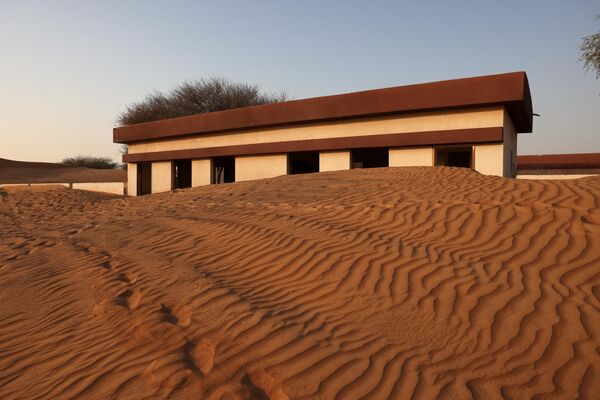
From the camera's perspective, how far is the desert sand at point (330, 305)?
2.93 metres

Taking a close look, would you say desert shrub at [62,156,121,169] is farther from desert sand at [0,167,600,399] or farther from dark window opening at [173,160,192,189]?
desert sand at [0,167,600,399]

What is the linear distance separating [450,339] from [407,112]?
11.7 metres

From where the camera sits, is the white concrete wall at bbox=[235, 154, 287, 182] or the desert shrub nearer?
the white concrete wall at bbox=[235, 154, 287, 182]

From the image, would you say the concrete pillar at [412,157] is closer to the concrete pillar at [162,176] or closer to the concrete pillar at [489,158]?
the concrete pillar at [489,158]

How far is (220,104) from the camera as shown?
36594 millimetres

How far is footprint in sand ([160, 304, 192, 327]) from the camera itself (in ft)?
12.9

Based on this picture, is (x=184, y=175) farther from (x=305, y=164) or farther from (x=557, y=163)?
(x=557, y=163)

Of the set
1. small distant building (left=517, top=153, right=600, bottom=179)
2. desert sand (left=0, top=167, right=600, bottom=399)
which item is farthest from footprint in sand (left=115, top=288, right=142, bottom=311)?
small distant building (left=517, top=153, right=600, bottom=179)

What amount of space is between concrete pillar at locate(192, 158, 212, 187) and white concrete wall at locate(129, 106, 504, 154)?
27.4 inches

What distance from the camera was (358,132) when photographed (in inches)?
599

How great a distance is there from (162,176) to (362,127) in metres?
10.4

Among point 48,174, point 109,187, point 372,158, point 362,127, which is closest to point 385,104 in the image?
point 362,127

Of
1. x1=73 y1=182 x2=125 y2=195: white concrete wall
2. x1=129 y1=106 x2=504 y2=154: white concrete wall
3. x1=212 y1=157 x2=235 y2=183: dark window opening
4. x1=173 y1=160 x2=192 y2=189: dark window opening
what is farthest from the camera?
x1=173 y1=160 x2=192 y2=189: dark window opening

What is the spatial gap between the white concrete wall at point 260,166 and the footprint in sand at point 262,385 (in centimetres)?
1405
